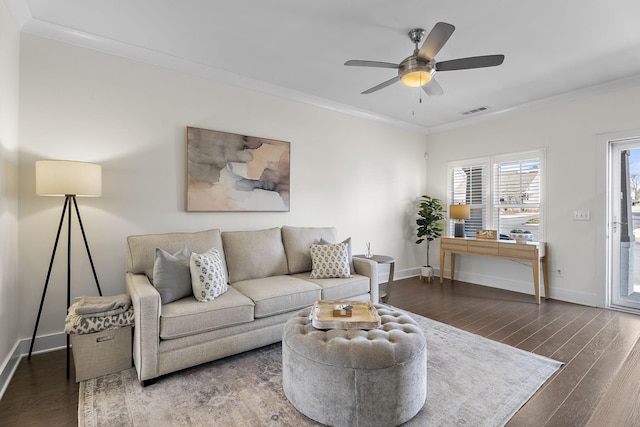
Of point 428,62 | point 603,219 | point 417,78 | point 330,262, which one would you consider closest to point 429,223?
point 603,219

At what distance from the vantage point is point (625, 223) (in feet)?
12.5

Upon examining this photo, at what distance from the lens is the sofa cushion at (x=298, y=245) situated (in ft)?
11.5

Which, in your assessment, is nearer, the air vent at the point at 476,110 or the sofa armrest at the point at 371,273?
the sofa armrest at the point at 371,273

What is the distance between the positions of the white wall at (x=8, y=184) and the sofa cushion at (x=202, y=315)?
1137 millimetres

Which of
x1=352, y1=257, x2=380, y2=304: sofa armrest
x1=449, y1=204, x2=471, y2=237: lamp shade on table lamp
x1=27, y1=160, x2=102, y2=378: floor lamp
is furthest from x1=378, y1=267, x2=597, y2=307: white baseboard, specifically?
x1=27, y1=160, x2=102, y2=378: floor lamp

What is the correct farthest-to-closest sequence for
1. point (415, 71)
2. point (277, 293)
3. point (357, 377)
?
point (277, 293) → point (415, 71) → point (357, 377)

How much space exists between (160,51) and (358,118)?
111 inches

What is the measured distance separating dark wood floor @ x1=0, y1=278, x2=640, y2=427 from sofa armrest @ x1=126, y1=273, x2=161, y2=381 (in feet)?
1.34

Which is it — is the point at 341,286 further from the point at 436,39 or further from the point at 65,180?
the point at 65,180

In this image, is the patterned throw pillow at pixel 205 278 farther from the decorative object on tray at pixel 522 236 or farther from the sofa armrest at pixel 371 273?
the decorative object on tray at pixel 522 236

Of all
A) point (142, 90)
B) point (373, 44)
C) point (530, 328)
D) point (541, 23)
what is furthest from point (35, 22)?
point (530, 328)

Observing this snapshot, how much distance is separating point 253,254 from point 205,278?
0.79 meters

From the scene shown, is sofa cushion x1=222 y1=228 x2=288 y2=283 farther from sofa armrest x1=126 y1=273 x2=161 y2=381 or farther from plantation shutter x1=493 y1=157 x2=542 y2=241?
plantation shutter x1=493 y1=157 x2=542 y2=241

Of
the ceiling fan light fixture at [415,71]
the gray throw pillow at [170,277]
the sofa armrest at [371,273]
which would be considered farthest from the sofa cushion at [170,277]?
the ceiling fan light fixture at [415,71]
